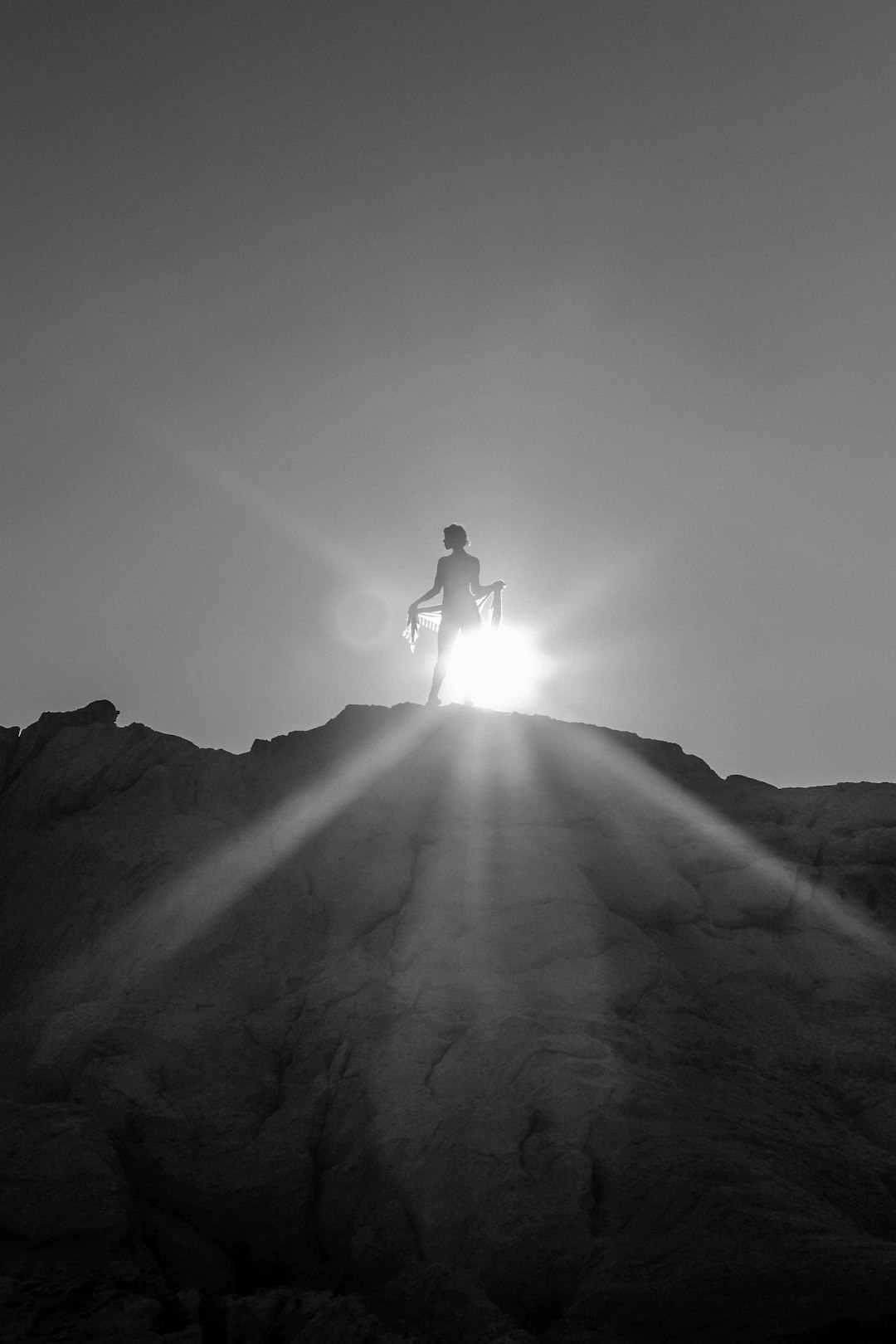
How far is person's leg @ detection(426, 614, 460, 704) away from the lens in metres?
16.8

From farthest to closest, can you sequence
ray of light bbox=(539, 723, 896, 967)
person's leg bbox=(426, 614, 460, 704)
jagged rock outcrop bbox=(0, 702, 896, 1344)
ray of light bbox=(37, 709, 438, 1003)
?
person's leg bbox=(426, 614, 460, 704), ray of light bbox=(539, 723, 896, 967), ray of light bbox=(37, 709, 438, 1003), jagged rock outcrop bbox=(0, 702, 896, 1344)

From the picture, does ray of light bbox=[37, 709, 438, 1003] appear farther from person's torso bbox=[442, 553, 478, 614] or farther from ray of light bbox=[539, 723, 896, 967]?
person's torso bbox=[442, 553, 478, 614]

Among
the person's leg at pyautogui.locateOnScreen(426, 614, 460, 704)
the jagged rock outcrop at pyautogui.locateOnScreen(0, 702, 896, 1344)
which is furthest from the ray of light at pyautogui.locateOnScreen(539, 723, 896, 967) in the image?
the person's leg at pyautogui.locateOnScreen(426, 614, 460, 704)

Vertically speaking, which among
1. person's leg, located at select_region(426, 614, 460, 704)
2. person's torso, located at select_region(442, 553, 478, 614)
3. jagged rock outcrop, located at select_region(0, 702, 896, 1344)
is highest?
person's torso, located at select_region(442, 553, 478, 614)

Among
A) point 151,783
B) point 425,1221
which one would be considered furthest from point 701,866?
point 151,783

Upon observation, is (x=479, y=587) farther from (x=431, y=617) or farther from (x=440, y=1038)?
(x=440, y=1038)

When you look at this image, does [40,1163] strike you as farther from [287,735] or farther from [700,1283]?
[287,735]

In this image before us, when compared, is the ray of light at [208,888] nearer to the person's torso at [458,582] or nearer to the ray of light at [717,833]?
the ray of light at [717,833]

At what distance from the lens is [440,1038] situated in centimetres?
969

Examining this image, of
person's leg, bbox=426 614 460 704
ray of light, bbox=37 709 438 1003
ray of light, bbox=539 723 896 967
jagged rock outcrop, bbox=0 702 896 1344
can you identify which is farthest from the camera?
person's leg, bbox=426 614 460 704

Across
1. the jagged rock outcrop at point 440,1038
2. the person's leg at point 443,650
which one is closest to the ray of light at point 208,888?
the jagged rock outcrop at point 440,1038

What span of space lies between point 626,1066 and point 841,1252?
2.60m

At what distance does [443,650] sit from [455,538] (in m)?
2.13

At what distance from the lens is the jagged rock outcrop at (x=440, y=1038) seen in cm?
688
